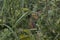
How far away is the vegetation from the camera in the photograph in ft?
7.89

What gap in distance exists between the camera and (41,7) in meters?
2.71

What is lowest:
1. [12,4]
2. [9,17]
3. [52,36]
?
[52,36]

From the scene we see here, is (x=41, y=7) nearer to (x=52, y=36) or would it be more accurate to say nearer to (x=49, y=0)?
(x=49, y=0)

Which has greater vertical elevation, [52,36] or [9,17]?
[9,17]

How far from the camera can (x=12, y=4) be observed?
2500 millimetres

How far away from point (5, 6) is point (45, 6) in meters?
0.47

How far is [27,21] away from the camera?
2.67 m

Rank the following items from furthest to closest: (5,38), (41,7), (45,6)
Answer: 1. (41,7)
2. (45,6)
3. (5,38)

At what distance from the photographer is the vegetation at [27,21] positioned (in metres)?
2.40

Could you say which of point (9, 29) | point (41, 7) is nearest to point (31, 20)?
point (41, 7)

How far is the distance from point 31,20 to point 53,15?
358 mm

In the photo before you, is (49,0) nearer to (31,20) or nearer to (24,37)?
(31,20)

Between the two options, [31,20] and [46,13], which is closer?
[46,13]

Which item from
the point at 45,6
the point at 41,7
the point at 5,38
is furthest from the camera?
the point at 41,7
